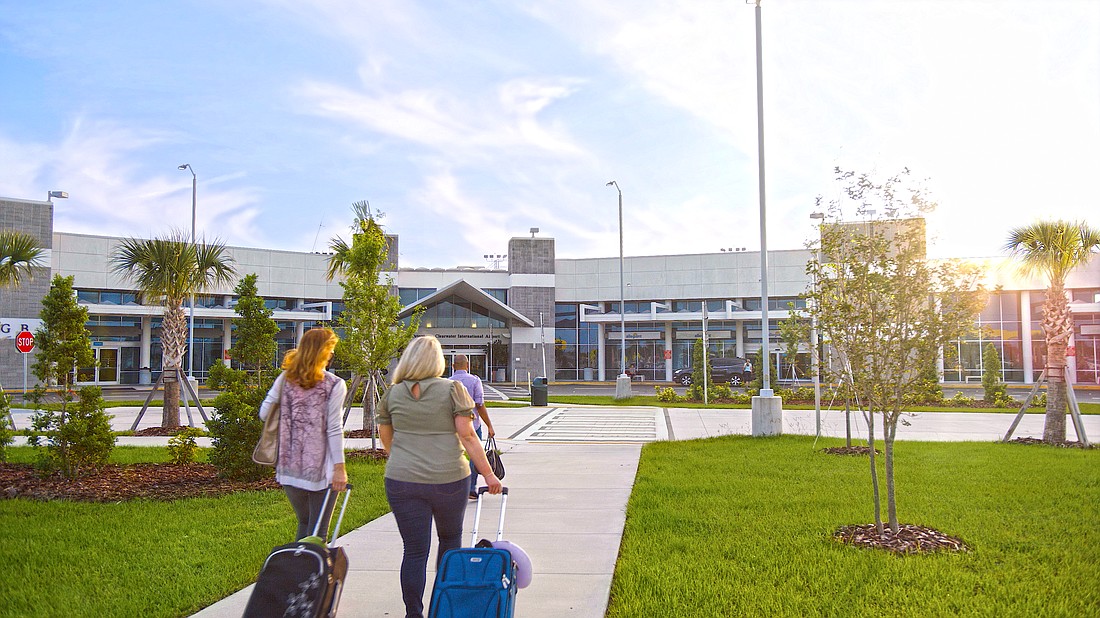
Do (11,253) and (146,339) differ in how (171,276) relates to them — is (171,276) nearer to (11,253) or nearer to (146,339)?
(11,253)

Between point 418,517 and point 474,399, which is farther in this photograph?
point 474,399

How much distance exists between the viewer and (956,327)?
6449 millimetres

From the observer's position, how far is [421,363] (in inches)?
173

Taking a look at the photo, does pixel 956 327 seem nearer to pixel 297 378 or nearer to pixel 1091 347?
pixel 297 378

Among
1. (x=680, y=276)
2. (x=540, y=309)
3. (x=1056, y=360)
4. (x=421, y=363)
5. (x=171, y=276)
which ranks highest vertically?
(x=680, y=276)

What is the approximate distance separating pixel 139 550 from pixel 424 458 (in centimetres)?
361

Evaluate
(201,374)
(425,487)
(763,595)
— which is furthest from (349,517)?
(201,374)

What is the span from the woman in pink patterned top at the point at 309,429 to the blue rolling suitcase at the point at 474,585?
3.68 ft

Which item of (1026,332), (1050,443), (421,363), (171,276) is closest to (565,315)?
(1026,332)

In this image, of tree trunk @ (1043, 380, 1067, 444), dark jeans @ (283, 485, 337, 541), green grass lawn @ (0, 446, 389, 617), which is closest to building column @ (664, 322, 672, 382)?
tree trunk @ (1043, 380, 1067, 444)

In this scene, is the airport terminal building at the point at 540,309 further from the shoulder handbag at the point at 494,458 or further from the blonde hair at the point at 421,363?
the blonde hair at the point at 421,363

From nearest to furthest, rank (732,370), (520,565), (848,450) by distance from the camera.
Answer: (520,565)
(848,450)
(732,370)

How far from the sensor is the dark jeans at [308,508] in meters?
4.80

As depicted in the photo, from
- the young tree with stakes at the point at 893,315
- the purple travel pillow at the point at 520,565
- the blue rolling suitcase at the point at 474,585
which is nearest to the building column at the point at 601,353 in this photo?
the young tree with stakes at the point at 893,315
